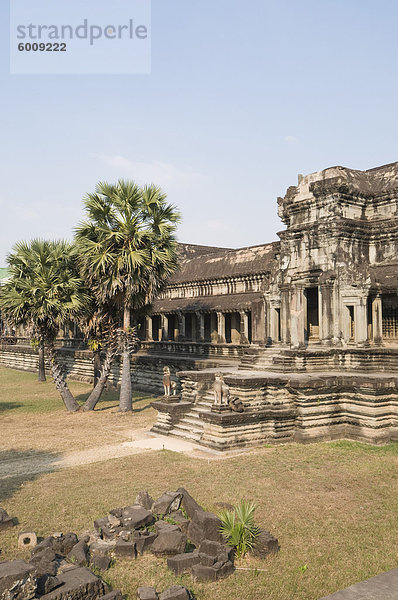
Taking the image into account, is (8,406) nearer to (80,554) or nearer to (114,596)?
(80,554)

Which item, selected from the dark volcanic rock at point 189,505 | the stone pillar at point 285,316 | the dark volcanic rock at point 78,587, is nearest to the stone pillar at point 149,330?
the stone pillar at point 285,316

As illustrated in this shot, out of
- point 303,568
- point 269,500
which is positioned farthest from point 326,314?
point 303,568

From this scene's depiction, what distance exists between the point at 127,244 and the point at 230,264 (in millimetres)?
11173

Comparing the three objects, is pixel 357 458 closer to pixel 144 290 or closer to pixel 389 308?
pixel 389 308

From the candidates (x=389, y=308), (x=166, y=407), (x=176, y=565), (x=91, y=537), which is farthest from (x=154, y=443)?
(x=389, y=308)

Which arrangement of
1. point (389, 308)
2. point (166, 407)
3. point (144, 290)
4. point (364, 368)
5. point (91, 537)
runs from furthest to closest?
point (144, 290) → point (389, 308) → point (364, 368) → point (166, 407) → point (91, 537)

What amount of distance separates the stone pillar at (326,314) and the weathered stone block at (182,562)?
474 inches

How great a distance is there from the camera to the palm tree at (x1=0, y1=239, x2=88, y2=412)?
64.0 ft

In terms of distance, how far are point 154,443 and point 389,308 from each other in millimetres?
9786

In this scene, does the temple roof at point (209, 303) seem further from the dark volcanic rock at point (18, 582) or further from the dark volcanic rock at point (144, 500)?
the dark volcanic rock at point (18, 582)

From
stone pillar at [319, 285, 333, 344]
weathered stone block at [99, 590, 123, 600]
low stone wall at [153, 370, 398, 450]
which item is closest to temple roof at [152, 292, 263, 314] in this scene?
stone pillar at [319, 285, 333, 344]

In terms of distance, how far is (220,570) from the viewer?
655cm

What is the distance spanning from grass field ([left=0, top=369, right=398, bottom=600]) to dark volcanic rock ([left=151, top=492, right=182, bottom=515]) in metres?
0.76

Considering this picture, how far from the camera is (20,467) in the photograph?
12.2m
